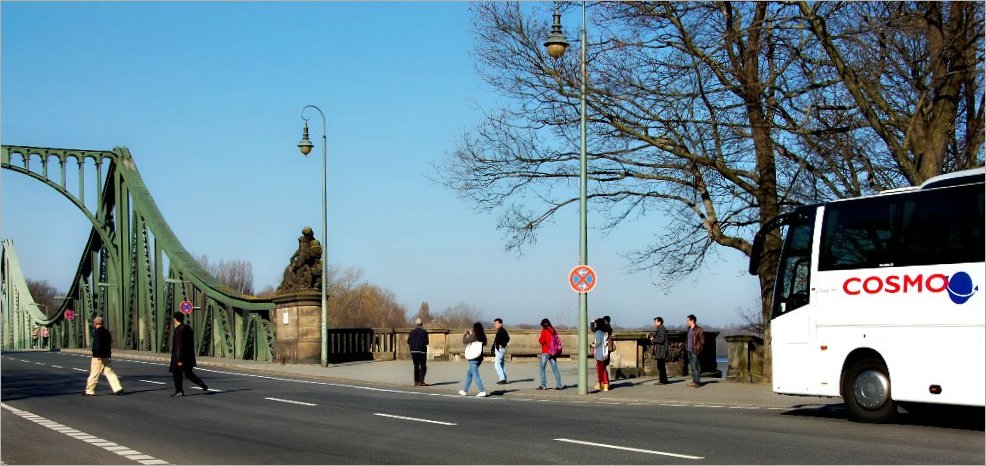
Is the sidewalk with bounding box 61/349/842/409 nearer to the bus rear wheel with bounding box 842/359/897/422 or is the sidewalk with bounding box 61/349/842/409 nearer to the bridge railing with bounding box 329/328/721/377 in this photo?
the bridge railing with bounding box 329/328/721/377

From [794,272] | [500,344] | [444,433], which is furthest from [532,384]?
[444,433]

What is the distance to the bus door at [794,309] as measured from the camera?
60.5 feet

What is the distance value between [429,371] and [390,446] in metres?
21.8

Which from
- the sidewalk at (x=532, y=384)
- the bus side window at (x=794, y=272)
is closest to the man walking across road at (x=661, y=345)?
the sidewalk at (x=532, y=384)

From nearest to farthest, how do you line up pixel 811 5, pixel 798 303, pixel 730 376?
1. pixel 798 303
2. pixel 811 5
3. pixel 730 376

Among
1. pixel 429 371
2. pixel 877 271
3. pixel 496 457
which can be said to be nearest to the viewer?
pixel 496 457

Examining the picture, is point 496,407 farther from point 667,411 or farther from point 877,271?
point 877,271

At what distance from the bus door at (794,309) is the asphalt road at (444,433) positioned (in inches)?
27.0

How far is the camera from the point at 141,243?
62906 millimetres

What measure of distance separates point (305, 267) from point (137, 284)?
2431 centimetres

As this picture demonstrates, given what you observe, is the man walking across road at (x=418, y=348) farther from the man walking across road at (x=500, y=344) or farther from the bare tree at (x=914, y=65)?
the bare tree at (x=914, y=65)

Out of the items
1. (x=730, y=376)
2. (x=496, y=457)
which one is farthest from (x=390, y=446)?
(x=730, y=376)

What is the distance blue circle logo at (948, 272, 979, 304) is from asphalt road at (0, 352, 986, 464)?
1.73 m

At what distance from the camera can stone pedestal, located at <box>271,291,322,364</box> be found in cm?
4066
